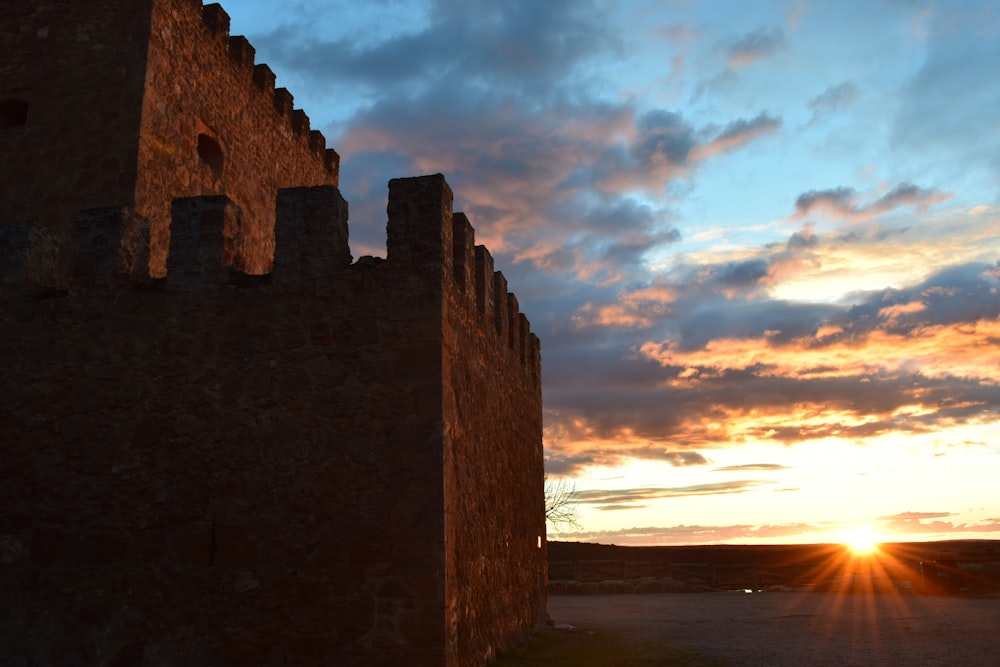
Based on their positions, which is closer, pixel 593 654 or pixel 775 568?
pixel 593 654

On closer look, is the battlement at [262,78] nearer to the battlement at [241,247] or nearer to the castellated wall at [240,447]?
the battlement at [241,247]

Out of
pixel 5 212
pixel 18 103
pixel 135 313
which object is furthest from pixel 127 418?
pixel 18 103

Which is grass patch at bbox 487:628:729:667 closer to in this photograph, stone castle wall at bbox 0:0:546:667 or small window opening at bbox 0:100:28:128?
stone castle wall at bbox 0:0:546:667

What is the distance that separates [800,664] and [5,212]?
31.1 ft

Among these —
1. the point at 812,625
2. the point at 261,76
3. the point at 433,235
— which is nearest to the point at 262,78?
the point at 261,76

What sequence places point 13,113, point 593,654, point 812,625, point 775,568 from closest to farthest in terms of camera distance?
1. point 593,654
2. point 13,113
3. point 812,625
4. point 775,568

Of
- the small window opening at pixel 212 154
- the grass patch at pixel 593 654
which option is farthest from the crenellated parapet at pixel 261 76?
the grass patch at pixel 593 654

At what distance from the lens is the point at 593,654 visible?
343 inches

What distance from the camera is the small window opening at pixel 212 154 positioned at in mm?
10469

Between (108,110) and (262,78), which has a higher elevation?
(262,78)

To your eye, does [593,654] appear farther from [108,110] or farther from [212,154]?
[108,110]

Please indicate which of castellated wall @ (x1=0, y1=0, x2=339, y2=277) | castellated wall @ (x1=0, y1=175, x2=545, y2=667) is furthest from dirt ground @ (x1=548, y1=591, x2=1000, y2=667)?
castellated wall @ (x1=0, y1=0, x2=339, y2=277)

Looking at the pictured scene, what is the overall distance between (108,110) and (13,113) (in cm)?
142

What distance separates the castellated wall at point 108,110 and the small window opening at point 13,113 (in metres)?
0.02
